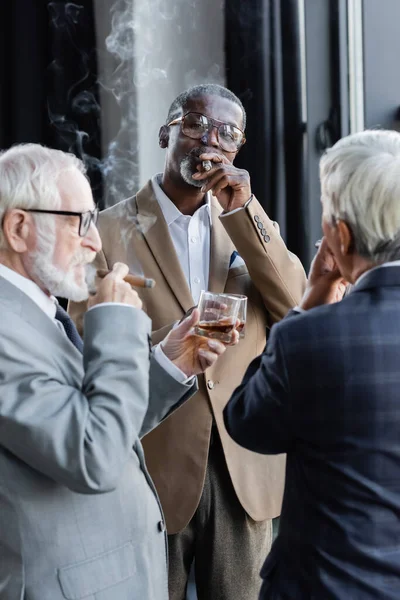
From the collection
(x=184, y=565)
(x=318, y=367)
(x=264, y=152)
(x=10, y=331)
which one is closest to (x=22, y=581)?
(x=10, y=331)

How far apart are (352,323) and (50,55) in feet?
9.05

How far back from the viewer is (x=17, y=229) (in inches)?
56.1

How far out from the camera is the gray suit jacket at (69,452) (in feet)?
4.17

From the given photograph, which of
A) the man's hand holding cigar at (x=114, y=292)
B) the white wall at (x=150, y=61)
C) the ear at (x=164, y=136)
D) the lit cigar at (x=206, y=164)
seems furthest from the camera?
the white wall at (x=150, y=61)

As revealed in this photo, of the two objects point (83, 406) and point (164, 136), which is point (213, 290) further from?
point (83, 406)

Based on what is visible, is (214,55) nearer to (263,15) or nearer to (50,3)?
(263,15)

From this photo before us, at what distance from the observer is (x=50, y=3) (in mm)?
3582

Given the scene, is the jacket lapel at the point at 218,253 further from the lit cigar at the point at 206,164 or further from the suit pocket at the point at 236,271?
the lit cigar at the point at 206,164

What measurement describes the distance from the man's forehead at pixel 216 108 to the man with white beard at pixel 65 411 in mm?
729

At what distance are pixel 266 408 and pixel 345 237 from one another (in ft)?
0.98

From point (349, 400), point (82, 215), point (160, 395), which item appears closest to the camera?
point (349, 400)

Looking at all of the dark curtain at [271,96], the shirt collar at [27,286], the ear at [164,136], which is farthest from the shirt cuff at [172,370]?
the dark curtain at [271,96]

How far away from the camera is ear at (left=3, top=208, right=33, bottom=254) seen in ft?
4.65

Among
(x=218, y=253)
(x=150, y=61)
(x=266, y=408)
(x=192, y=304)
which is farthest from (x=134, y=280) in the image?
(x=150, y=61)
